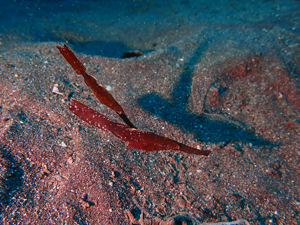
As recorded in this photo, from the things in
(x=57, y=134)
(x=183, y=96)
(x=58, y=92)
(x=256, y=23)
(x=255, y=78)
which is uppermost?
(x=58, y=92)

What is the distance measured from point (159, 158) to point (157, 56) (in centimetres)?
305

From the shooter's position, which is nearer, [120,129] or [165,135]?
[120,129]

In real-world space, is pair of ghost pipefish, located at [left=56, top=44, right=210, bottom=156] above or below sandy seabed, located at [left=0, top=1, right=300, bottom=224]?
above

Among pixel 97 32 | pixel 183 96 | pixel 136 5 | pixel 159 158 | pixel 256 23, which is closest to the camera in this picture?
pixel 159 158

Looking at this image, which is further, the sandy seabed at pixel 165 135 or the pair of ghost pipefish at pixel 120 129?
the sandy seabed at pixel 165 135

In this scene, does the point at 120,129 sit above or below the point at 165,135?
above

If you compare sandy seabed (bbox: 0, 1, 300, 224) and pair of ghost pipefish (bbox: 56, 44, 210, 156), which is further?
sandy seabed (bbox: 0, 1, 300, 224)

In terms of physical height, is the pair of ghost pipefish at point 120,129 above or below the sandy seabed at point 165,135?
above

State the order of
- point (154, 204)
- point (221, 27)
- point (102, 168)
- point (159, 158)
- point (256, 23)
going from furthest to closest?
point (256, 23) < point (221, 27) < point (159, 158) < point (102, 168) < point (154, 204)

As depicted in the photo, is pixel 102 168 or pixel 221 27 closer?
Result: pixel 102 168

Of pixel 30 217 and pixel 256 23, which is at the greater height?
pixel 30 217

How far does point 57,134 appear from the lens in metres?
2.76

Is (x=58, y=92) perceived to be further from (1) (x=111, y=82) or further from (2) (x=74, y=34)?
(2) (x=74, y=34)

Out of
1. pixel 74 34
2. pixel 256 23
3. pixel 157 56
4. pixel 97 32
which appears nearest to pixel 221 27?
pixel 256 23
